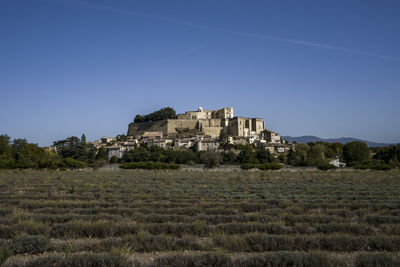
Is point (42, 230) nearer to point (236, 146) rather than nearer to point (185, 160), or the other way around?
point (185, 160)

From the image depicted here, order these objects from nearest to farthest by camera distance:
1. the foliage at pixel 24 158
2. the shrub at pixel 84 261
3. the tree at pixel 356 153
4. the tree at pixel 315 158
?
the shrub at pixel 84 261
the foliage at pixel 24 158
the tree at pixel 315 158
the tree at pixel 356 153

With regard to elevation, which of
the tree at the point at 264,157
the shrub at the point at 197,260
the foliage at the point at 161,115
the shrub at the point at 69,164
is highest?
the foliage at the point at 161,115

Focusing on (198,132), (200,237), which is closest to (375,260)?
(200,237)

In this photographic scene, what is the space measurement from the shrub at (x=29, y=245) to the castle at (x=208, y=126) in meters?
77.4

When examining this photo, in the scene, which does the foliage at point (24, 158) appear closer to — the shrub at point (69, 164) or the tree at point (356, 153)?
the shrub at point (69, 164)

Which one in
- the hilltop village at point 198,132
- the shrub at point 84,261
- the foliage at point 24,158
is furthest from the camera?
the hilltop village at point 198,132

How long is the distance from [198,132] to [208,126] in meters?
5.01

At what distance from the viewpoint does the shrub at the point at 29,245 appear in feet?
18.5

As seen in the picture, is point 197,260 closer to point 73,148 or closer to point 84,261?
point 84,261

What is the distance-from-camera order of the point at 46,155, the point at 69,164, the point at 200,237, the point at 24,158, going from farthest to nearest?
the point at 46,155 < the point at 24,158 < the point at 69,164 < the point at 200,237

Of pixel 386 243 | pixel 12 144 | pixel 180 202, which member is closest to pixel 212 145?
pixel 12 144

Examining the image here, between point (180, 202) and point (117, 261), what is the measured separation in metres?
6.10

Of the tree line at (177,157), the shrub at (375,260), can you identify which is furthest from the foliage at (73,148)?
the shrub at (375,260)

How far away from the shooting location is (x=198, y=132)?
8562 centimetres
